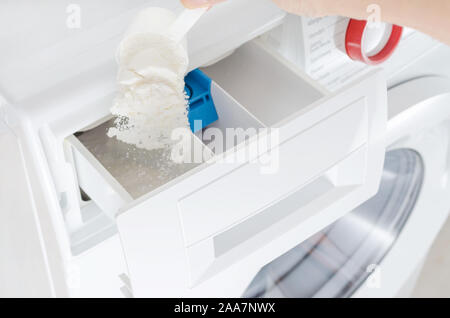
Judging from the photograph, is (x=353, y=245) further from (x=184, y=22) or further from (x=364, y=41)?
(x=184, y=22)

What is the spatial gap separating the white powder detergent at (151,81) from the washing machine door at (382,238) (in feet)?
1.35

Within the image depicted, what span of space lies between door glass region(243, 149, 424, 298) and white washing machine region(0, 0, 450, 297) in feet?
0.99

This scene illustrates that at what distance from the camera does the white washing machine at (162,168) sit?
1.52ft

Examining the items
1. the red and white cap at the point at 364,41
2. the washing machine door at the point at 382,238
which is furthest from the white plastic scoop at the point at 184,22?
the washing machine door at the point at 382,238

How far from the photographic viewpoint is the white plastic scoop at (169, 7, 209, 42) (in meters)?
0.49

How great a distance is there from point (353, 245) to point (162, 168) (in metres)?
0.57

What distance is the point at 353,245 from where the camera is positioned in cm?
100

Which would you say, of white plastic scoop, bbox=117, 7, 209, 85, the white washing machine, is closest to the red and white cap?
the white washing machine

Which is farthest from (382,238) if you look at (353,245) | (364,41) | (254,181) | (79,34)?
(79,34)

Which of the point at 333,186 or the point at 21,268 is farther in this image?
the point at 333,186

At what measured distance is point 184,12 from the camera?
19.3 inches
